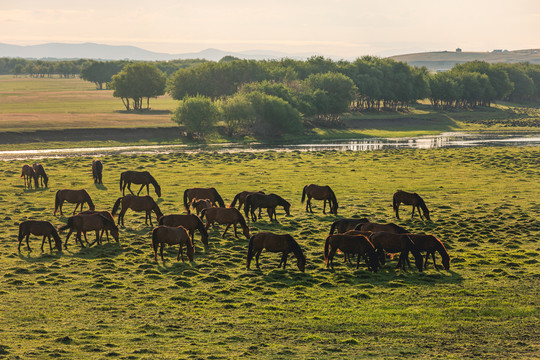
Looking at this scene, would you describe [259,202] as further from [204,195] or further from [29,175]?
[29,175]

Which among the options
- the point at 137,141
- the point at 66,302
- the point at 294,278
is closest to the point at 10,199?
the point at 66,302

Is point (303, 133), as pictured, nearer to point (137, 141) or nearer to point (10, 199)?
point (137, 141)

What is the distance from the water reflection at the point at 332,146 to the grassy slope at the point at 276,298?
37.5 metres

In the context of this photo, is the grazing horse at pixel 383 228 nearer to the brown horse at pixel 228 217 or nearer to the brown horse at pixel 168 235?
the brown horse at pixel 228 217

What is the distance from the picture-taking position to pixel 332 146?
270 feet

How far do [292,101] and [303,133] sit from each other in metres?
7.69

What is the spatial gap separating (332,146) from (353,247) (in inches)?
2407

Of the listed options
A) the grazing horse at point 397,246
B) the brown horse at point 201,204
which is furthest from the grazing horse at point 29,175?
the grazing horse at point 397,246

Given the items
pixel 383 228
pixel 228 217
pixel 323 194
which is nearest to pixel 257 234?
pixel 228 217

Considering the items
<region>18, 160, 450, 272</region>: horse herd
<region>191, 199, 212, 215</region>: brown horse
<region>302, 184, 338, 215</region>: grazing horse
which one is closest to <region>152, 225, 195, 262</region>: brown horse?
<region>18, 160, 450, 272</region>: horse herd

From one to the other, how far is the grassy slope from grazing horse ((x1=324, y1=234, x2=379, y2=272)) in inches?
19.8

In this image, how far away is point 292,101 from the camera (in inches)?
3969

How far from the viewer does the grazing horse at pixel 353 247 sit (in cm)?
2161

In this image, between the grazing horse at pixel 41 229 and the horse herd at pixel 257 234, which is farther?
the grazing horse at pixel 41 229
